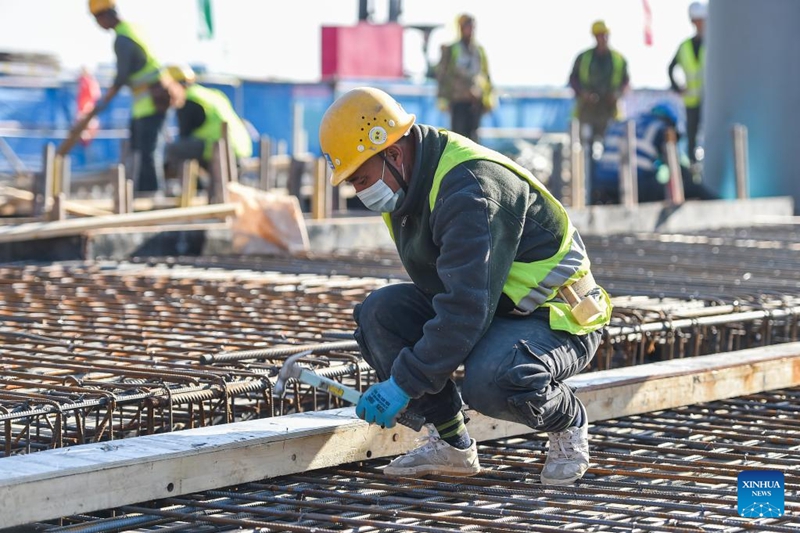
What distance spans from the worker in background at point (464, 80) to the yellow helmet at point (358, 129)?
425 inches

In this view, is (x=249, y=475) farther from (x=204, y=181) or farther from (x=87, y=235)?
(x=204, y=181)

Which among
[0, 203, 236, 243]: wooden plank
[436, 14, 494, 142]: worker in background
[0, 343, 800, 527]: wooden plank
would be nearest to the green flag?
[436, 14, 494, 142]: worker in background

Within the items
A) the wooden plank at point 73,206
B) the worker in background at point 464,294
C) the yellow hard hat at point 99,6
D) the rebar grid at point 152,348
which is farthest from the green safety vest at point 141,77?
the worker in background at point 464,294

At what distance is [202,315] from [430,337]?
8.92 feet

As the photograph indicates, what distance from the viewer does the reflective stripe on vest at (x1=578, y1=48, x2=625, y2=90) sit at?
14.9 metres

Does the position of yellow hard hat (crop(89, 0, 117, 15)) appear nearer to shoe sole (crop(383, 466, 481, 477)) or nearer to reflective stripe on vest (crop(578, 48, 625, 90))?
reflective stripe on vest (crop(578, 48, 625, 90))

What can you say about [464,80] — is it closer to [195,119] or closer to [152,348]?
[195,119]

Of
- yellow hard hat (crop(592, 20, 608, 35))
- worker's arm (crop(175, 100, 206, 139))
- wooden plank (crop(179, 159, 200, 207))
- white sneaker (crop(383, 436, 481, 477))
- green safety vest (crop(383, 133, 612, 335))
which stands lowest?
white sneaker (crop(383, 436, 481, 477))

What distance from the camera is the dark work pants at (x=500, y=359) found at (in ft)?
11.4

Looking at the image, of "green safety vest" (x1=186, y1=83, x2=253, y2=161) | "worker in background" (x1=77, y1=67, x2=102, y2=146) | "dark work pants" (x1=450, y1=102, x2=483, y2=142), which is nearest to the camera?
"green safety vest" (x1=186, y1=83, x2=253, y2=161)

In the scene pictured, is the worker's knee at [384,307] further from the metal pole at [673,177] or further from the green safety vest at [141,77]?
the metal pole at [673,177]

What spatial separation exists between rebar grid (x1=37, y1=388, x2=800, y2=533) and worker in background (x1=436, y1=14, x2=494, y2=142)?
1042 cm

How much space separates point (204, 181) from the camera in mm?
13625

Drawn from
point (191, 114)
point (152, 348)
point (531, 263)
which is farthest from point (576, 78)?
point (531, 263)
